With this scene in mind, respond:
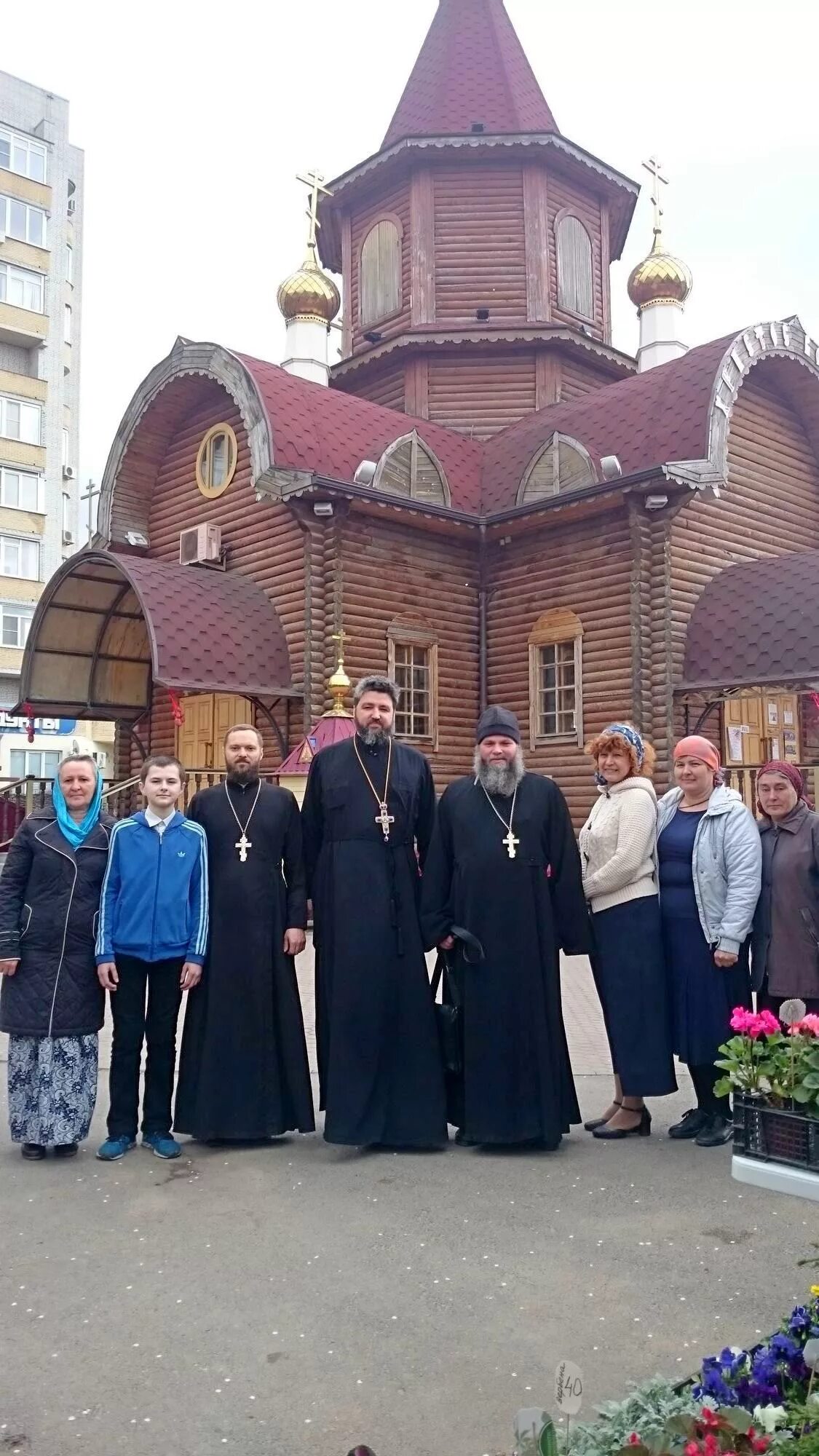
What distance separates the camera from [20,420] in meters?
35.5

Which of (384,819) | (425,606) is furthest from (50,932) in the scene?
(425,606)

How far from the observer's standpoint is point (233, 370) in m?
14.0

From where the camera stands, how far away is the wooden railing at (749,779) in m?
13.4

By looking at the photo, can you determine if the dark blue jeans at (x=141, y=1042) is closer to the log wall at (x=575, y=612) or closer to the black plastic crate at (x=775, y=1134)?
the black plastic crate at (x=775, y=1134)

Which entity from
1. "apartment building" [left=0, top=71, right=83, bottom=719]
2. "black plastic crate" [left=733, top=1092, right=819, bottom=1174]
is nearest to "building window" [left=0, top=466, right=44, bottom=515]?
"apartment building" [left=0, top=71, right=83, bottom=719]

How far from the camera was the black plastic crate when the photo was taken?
3143mm

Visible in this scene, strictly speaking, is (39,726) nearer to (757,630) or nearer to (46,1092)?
(757,630)

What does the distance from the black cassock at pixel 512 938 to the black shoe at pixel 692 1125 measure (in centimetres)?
46

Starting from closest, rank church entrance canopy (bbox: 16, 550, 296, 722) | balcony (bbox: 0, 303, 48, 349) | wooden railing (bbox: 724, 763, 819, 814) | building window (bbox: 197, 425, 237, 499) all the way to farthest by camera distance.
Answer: church entrance canopy (bbox: 16, 550, 296, 722)
wooden railing (bbox: 724, 763, 819, 814)
building window (bbox: 197, 425, 237, 499)
balcony (bbox: 0, 303, 48, 349)

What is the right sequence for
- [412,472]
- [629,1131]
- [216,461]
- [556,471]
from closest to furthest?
[629,1131], [556,471], [412,472], [216,461]

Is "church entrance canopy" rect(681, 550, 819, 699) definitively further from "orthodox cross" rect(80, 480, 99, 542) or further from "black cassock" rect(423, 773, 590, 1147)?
"orthodox cross" rect(80, 480, 99, 542)

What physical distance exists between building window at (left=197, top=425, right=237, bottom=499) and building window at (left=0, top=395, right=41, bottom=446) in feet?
73.6

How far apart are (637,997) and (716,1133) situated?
2.13 feet

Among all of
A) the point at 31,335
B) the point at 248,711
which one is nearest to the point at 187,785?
the point at 248,711
